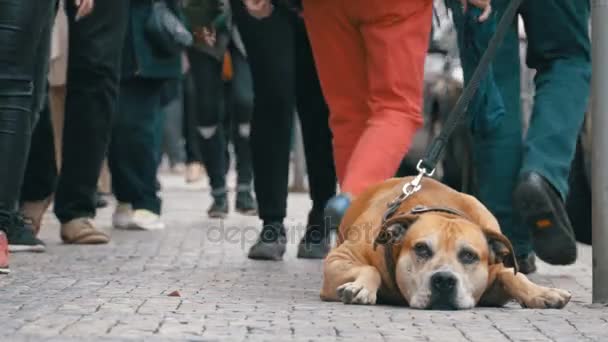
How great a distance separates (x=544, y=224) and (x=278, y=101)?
1.96 metres

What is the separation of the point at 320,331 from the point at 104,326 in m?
0.57

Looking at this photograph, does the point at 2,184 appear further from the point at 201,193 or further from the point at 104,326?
the point at 201,193

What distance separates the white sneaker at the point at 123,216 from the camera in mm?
8569

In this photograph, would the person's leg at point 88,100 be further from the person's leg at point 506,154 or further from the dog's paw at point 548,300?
the dog's paw at point 548,300

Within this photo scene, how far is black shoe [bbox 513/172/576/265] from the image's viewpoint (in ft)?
16.5

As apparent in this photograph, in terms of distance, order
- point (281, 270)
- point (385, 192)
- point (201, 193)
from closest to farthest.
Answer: point (385, 192) < point (281, 270) < point (201, 193)

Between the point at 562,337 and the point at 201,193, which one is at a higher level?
the point at 562,337

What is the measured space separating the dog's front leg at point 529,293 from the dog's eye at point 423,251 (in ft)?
0.96

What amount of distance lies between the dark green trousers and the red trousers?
1.38 feet

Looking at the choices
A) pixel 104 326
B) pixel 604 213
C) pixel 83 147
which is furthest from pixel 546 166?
pixel 83 147

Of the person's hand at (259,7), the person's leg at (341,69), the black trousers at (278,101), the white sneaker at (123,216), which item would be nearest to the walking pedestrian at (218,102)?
the white sneaker at (123,216)

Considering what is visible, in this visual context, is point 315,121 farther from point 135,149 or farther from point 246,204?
point 246,204

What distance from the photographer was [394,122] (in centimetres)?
557

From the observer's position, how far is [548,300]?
15.6 feet
